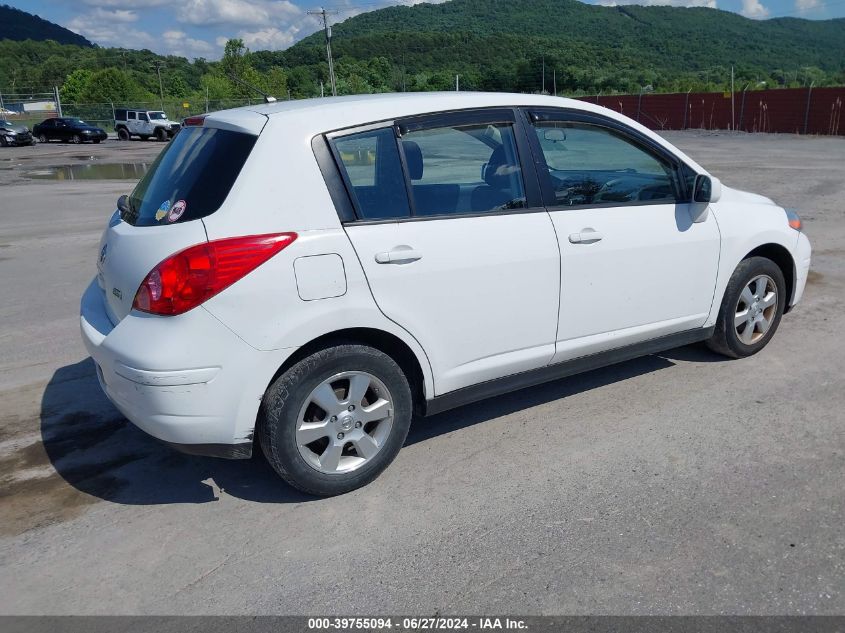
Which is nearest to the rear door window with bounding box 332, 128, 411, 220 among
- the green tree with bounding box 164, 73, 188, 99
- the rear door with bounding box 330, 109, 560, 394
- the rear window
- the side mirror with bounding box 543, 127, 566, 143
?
the rear door with bounding box 330, 109, 560, 394

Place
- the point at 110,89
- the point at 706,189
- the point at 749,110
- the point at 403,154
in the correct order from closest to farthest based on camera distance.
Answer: the point at 403,154 < the point at 706,189 < the point at 749,110 < the point at 110,89

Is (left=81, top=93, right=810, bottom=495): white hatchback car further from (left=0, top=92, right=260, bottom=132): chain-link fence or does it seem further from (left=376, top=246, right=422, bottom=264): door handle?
(left=0, top=92, right=260, bottom=132): chain-link fence

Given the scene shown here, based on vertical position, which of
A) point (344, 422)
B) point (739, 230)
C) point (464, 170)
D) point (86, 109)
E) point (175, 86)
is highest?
point (175, 86)

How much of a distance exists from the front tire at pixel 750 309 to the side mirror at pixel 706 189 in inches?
25.6

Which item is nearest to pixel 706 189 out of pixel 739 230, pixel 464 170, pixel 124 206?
pixel 739 230

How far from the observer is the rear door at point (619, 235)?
4.03 meters

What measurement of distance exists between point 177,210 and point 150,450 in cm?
151

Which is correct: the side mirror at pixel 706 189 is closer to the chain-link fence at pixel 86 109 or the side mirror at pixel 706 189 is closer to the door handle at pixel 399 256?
the door handle at pixel 399 256

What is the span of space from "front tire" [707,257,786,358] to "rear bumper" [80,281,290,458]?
10.4 ft

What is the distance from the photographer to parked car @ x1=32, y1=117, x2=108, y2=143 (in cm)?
4081

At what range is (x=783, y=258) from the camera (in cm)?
515

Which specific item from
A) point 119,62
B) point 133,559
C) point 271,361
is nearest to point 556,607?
point 271,361

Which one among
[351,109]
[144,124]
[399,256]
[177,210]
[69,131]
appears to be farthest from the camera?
[144,124]

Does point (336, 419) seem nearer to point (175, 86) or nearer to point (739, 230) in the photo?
point (739, 230)
